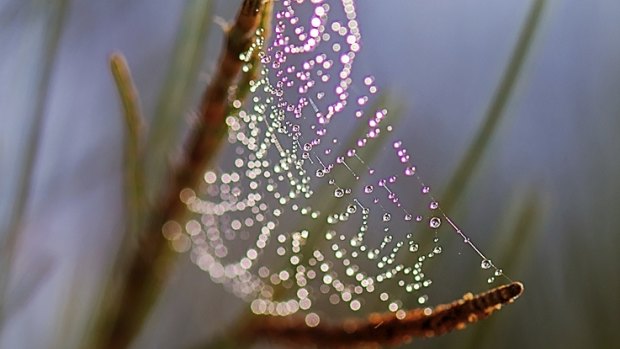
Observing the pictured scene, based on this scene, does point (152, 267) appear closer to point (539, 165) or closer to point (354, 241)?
point (354, 241)

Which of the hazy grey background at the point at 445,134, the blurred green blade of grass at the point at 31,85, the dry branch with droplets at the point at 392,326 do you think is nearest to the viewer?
the dry branch with droplets at the point at 392,326

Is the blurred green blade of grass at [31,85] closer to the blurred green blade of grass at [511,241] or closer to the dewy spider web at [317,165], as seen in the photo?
the dewy spider web at [317,165]

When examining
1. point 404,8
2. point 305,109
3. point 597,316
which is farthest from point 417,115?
point 305,109

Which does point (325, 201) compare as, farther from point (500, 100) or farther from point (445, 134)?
point (445, 134)

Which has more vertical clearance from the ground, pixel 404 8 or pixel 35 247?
pixel 404 8

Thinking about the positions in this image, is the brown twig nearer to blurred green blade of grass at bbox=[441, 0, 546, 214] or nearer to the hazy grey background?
blurred green blade of grass at bbox=[441, 0, 546, 214]

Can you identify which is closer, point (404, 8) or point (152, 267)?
point (152, 267)

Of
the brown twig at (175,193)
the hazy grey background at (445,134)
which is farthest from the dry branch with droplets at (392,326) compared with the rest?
the hazy grey background at (445,134)

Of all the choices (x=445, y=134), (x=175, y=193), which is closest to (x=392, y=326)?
(x=175, y=193)
